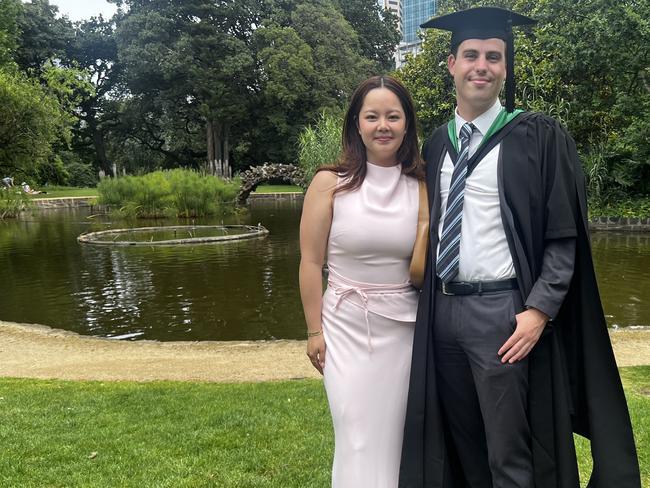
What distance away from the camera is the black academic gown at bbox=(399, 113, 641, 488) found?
1.92 metres

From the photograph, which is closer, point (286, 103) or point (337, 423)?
point (337, 423)

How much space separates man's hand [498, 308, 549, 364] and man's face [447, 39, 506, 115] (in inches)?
29.6

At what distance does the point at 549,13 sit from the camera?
59.7 feet

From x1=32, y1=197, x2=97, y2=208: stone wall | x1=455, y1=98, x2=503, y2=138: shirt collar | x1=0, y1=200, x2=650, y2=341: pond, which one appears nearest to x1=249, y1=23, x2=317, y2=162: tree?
x1=32, y1=197, x2=97, y2=208: stone wall

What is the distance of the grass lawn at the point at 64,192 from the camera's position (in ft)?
115

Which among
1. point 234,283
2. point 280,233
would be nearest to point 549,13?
point 280,233

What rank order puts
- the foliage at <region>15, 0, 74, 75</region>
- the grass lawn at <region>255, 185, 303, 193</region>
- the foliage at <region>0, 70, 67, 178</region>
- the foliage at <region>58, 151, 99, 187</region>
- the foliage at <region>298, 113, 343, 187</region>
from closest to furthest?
the foliage at <region>298, 113, 343, 187</region> < the foliage at <region>0, 70, 67, 178</region> < the grass lawn at <region>255, 185, 303, 193</region> < the foliage at <region>15, 0, 74, 75</region> < the foliage at <region>58, 151, 99, 187</region>

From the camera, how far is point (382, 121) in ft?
6.96

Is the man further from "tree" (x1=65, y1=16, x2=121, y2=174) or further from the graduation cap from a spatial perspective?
"tree" (x1=65, y1=16, x2=121, y2=174)

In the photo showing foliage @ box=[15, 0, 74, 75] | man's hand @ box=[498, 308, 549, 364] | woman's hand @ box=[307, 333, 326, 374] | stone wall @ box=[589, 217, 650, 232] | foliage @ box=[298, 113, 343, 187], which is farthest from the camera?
foliage @ box=[15, 0, 74, 75]

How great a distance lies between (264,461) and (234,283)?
7.73 metres

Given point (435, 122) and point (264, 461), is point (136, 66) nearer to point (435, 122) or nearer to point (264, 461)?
point (435, 122)

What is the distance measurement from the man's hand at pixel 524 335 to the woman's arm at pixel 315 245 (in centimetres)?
72

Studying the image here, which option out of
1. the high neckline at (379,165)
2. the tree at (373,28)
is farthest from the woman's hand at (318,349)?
the tree at (373,28)
